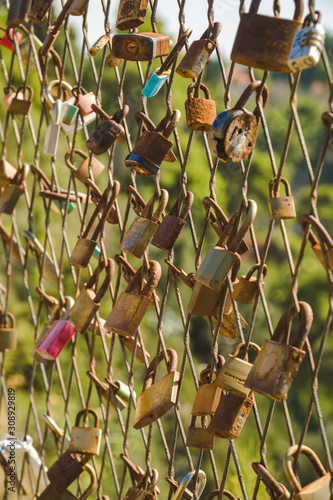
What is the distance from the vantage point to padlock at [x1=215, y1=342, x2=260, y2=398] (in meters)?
0.54

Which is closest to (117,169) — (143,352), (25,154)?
(25,154)

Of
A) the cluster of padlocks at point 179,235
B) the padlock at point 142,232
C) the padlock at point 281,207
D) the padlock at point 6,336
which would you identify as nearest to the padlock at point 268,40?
the cluster of padlocks at point 179,235

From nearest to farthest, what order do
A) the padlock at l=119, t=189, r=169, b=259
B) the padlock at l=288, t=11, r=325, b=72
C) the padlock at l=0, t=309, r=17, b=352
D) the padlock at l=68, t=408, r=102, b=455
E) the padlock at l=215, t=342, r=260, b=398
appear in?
the padlock at l=288, t=11, r=325, b=72
the padlock at l=215, t=342, r=260, b=398
the padlock at l=119, t=189, r=169, b=259
the padlock at l=68, t=408, r=102, b=455
the padlock at l=0, t=309, r=17, b=352

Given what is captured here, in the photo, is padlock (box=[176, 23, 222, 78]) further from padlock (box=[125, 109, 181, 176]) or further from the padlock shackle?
the padlock shackle

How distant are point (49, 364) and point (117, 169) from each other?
3407 millimetres

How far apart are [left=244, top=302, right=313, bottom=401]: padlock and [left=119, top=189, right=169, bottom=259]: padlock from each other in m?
0.21

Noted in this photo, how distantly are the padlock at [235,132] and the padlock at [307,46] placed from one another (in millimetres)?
65

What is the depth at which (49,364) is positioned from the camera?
2.90ft

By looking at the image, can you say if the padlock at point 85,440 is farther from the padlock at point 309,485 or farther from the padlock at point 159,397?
the padlock at point 309,485

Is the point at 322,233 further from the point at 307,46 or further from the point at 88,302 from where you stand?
the point at 88,302

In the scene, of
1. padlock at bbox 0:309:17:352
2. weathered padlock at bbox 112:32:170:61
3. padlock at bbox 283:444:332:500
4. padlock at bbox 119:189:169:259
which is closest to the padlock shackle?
padlock at bbox 283:444:332:500

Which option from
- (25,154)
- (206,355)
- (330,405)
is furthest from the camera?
(330,405)

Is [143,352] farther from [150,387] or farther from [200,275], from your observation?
[200,275]

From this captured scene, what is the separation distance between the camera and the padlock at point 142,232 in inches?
25.6
